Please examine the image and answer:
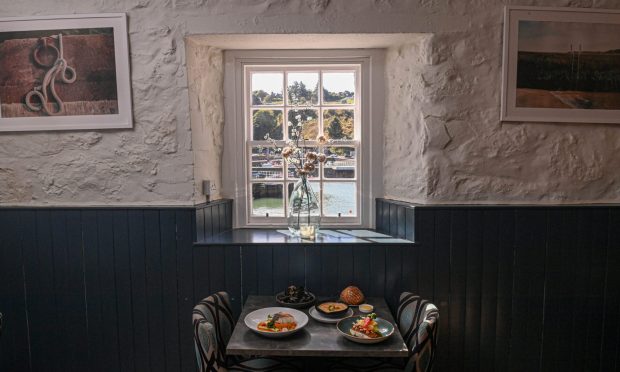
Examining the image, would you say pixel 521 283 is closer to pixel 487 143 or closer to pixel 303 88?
pixel 487 143

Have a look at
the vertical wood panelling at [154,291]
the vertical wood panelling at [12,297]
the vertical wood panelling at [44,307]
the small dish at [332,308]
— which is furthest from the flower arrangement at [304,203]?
the vertical wood panelling at [12,297]

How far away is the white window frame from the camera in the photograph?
9.02 ft

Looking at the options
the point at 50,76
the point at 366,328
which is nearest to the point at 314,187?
the point at 366,328

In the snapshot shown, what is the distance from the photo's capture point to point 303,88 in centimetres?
284

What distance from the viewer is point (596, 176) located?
7.79ft

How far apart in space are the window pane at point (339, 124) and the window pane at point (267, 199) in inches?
23.0

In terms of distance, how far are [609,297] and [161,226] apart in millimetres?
2910

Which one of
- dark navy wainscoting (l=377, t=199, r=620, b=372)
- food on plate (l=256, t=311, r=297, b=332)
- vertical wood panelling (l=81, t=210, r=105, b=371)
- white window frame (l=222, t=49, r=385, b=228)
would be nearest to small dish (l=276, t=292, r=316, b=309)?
food on plate (l=256, t=311, r=297, b=332)

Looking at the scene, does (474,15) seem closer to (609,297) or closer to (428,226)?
(428,226)

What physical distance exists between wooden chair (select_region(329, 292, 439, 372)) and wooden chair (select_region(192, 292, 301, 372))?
34 centimetres

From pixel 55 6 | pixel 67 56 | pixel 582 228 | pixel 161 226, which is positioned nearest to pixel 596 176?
pixel 582 228

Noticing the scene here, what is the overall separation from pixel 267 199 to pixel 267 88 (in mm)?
863

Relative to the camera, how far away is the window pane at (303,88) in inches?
111

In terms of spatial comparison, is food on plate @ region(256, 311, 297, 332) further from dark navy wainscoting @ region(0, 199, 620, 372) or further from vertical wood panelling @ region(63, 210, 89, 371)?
vertical wood panelling @ region(63, 210, 89, 371)
